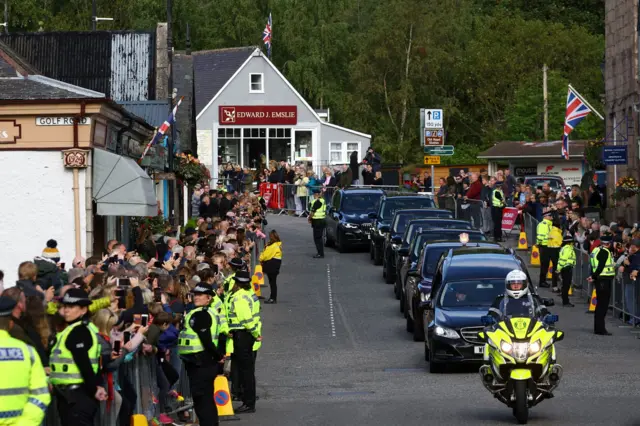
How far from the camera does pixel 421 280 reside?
24516 millimetres

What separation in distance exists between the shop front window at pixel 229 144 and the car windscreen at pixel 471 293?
51.4 meters

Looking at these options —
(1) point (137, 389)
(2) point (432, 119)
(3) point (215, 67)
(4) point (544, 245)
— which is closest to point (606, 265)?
(4) point (544, 245)

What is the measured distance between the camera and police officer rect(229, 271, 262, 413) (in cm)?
1703

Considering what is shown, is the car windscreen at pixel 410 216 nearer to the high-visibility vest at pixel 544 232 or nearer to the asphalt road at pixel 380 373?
the asphalt road at pixel 380 373

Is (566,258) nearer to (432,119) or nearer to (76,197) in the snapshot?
(76,197)

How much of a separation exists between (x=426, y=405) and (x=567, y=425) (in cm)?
237

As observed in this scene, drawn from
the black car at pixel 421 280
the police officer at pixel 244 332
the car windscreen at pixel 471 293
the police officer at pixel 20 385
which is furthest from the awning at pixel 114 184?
the police officer at pixel 20 385

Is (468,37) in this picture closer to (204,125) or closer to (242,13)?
(242,13)

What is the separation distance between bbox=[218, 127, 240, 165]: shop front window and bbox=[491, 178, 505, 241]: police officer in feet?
105

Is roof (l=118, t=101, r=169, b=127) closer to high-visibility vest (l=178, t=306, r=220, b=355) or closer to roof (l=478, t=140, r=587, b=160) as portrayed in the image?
high-visibility vest (l=178, t=306, r=220, b=355)

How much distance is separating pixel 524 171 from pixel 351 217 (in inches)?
981

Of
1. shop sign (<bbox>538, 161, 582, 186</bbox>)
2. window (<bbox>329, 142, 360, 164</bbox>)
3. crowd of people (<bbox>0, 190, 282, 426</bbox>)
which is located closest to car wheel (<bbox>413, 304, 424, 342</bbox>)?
crowd of people (<bbox>0, 190, 282, 426</bbox>)

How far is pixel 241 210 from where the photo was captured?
39781 mm

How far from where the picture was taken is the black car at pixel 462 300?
784 inches
